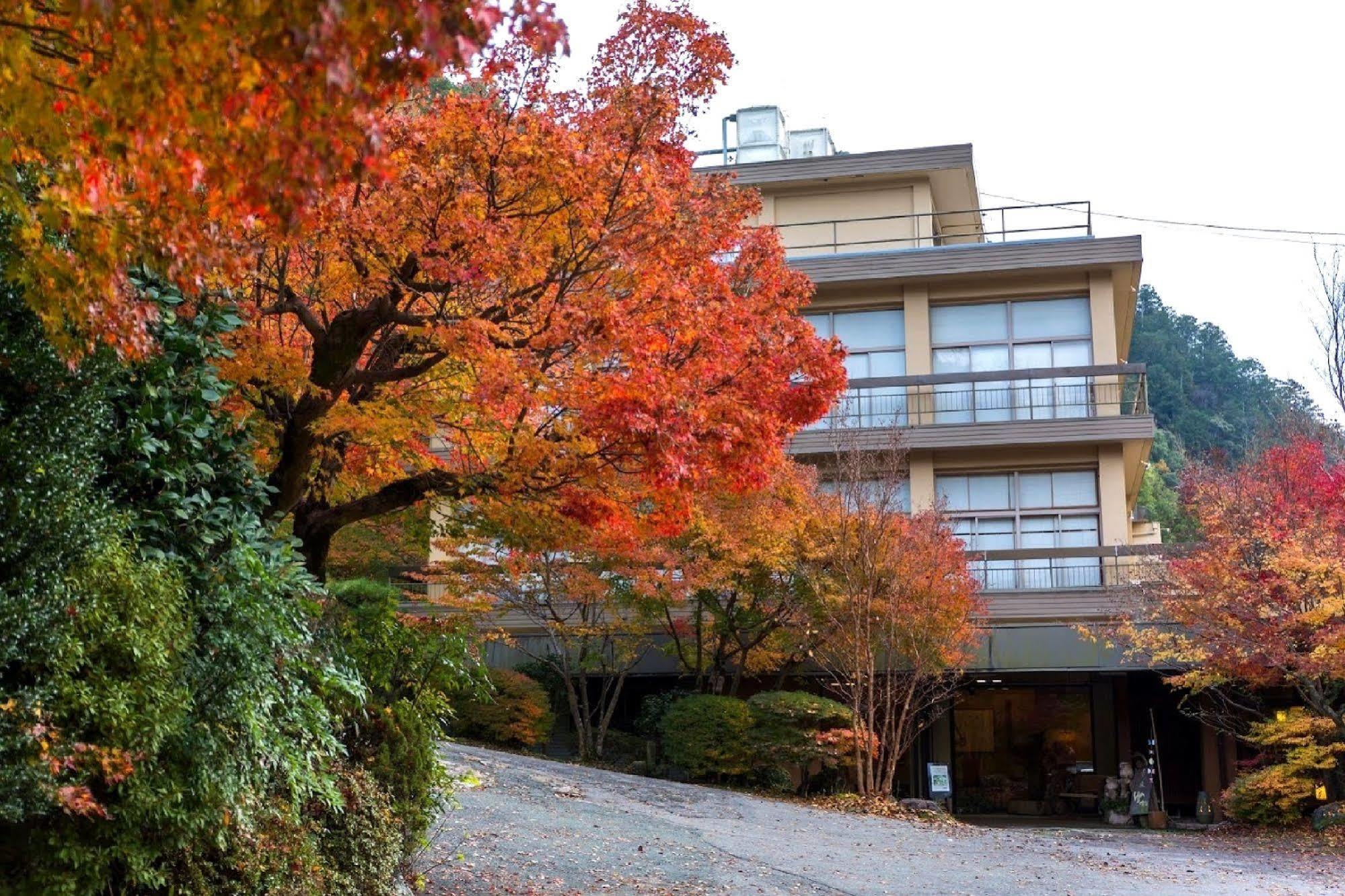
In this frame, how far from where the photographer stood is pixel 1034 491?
3033 cm

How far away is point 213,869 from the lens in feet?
22.4

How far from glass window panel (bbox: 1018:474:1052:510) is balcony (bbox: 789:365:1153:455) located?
1.20 m

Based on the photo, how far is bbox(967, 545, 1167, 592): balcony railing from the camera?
27969 millimetres

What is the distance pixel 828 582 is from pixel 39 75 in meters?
19.0

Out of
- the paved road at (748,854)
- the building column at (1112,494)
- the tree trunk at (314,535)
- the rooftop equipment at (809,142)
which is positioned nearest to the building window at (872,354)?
the building column at (1112,494)

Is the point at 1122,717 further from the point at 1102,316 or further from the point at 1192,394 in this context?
the point at 1192,394

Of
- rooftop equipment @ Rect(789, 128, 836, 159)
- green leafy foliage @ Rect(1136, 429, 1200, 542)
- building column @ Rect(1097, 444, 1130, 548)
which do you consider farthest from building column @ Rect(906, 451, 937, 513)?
green leafy foliage @ Rect(1136, 429, 1200, 542)

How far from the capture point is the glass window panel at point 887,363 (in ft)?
103

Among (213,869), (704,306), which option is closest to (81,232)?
(213,869)

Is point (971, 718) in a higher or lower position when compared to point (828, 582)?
lower

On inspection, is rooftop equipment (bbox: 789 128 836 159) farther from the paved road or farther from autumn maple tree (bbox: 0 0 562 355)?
autumn maple tree (bbox: 0 0 562 355)

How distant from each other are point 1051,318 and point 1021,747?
998 centimetres

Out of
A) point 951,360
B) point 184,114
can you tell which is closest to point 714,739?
point 951,360

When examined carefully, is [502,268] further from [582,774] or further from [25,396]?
[582,774]
